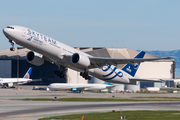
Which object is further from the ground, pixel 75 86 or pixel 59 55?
pixel 59 55

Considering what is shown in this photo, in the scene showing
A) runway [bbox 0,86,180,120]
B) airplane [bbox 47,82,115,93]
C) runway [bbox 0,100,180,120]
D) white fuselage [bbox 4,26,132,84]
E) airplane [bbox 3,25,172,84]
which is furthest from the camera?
airplane [bbox 47,82,115,93]

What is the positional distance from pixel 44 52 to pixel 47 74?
341 feet

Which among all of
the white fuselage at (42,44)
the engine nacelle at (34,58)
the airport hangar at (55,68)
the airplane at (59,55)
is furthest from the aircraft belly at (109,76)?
the airport hangar at (55,68)

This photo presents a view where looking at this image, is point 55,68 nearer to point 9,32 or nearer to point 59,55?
point 59,55

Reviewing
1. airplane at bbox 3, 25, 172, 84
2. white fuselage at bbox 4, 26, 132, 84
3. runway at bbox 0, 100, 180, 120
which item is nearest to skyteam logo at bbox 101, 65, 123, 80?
airplane at bbox 3, 25, 172, 84

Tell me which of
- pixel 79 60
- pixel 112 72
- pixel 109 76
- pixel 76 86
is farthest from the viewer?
pixel 76 86

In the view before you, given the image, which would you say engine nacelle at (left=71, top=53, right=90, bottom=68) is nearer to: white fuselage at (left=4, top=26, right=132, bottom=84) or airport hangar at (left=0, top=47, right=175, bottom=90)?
white fuselage at (left=4, top=26, right=132, bottom=84)

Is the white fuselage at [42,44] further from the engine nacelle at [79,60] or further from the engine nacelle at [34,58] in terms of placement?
the engine nacelle at [34,58]

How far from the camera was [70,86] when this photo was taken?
99500mm

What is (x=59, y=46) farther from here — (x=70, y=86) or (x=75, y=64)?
(x=70, y=86)

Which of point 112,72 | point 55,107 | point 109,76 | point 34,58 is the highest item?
point 34,58

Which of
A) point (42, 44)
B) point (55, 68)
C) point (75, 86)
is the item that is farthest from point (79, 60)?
point (55, 68)

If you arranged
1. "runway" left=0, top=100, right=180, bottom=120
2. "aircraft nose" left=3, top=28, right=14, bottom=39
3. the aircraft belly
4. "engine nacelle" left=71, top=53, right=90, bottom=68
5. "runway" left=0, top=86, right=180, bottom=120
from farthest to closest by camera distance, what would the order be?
the aircraft belly
"engine nacelle" left=71, top=53, right=90, bottom=68
"aircraft nose" left=3, top=28, right=14, bottom=39
"runway" left=0, top=86, right=180, bottom=120
"runway" left=0, top=100, right=180, bottom=120

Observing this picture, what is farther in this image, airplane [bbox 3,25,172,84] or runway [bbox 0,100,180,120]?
airplane [bbox 3,25,172,84]
